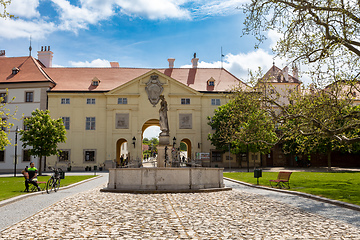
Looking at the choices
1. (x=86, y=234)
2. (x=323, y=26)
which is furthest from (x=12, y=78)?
(x=86, y=234)

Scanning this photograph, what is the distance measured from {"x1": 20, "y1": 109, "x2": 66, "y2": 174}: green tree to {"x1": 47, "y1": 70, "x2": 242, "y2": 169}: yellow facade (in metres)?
12.5

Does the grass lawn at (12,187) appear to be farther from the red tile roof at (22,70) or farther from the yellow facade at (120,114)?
the red tile roof at (22,70)

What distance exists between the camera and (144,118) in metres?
46.3

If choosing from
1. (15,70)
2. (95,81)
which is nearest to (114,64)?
(95,81)

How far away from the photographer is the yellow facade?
4612 centimetres

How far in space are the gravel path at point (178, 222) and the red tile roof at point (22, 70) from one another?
3877cm

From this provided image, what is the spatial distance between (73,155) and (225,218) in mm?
40254

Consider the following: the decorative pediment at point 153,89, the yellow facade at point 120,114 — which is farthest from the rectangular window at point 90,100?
the decorative pediment at point 153,89

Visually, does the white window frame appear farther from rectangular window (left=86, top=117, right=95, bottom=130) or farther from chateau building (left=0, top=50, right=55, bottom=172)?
chateau building (left=0, top=50, right=55, bottom=172)

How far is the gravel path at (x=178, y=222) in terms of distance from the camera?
23.1 feet

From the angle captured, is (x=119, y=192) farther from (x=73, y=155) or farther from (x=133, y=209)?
(x=73, y=155)

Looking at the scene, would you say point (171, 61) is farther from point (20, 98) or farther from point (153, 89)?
point (20, 98)

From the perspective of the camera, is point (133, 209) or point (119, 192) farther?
point (119, 192)

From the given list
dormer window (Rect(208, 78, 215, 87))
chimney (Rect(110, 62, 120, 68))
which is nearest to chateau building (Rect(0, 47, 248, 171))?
dormer window (Rect(208, 78, 215, 87))
